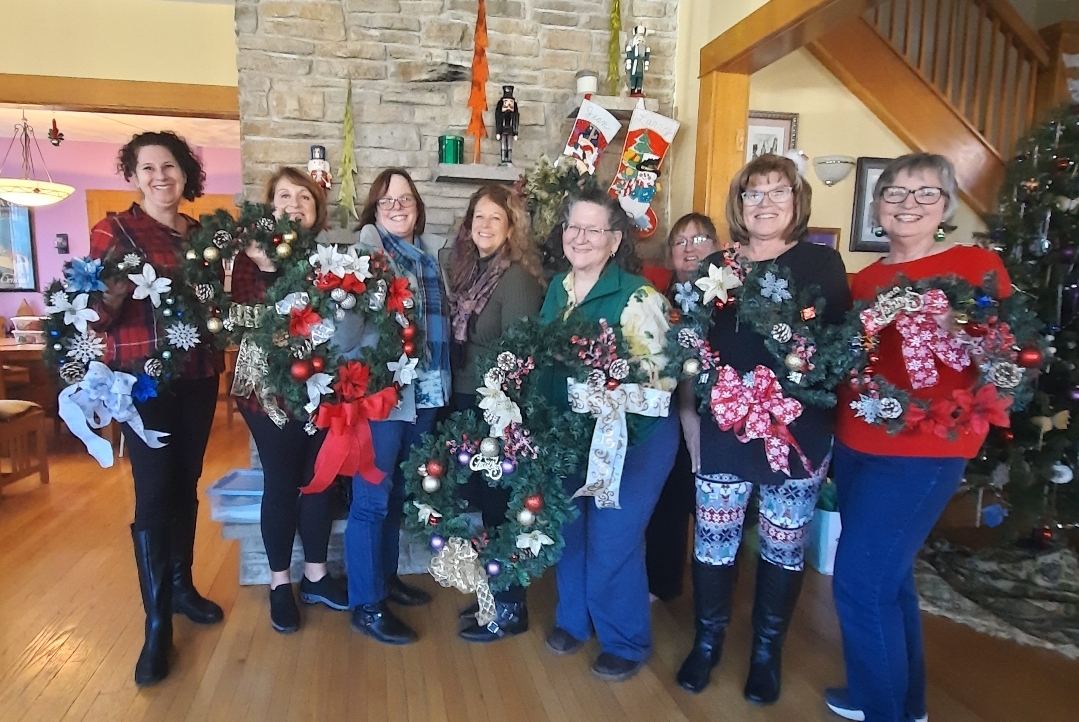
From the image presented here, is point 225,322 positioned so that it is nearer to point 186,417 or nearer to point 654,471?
point 186,417

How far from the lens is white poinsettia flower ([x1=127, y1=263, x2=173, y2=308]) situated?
1.85 meters

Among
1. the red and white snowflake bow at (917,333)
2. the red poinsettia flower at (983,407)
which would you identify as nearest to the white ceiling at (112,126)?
the red and white snowflake bow at (917,333)

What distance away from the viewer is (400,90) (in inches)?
119

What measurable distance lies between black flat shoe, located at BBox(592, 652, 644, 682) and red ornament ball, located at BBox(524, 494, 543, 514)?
60 cm

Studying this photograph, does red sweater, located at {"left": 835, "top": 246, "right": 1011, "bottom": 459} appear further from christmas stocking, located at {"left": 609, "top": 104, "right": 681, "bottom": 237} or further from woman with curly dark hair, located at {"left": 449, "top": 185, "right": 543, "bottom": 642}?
christmas stocking, located at {"left": 609, "top": 104, "right": 681, "bottom": 237}

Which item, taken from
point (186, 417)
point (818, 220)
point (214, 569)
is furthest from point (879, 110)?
point (214, 569)

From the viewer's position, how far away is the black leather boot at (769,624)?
1899 mm

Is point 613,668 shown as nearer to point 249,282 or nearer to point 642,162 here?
point 249,282

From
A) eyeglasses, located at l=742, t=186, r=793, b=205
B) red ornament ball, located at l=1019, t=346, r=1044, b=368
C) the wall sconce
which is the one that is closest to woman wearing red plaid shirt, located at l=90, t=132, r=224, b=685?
eyeglasses, located at l=742, t=186, r=793, b=205

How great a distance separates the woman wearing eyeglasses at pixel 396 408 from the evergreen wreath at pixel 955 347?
1.25m

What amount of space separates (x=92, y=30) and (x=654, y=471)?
405cm

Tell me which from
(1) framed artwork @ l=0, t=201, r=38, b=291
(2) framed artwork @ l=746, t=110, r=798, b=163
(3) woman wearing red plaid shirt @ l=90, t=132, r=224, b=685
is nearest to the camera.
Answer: (3) woman wearing red plaid shirt @ l=90, t=132, r=224, b=685

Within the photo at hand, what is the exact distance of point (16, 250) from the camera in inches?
266

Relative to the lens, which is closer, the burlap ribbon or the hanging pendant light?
the burlap ribbon
